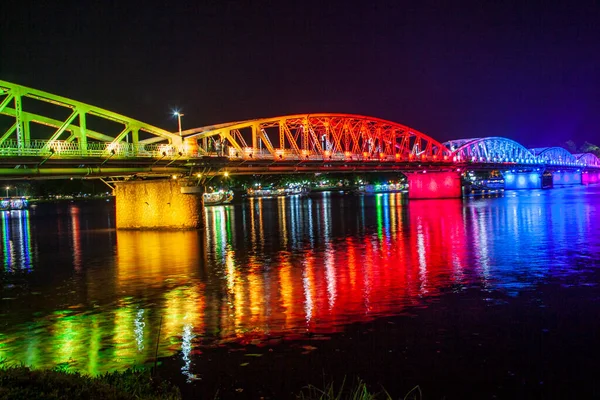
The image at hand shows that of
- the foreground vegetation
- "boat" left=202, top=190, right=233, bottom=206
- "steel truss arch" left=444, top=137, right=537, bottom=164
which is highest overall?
"steel truss arch" left=444, top=137, right=537, bottom=164

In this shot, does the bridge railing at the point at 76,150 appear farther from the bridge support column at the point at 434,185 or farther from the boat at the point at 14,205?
the boat at the point at 14,205

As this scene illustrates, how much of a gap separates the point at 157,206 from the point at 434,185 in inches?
2802

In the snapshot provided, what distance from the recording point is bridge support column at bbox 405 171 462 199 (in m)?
114

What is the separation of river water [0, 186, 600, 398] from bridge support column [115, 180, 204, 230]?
19993mm

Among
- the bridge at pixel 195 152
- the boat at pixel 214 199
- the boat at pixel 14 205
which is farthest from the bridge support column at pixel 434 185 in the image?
the boat at pixel 14 205

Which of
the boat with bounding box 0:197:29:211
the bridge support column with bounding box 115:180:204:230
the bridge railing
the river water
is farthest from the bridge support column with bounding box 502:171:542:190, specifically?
the river water

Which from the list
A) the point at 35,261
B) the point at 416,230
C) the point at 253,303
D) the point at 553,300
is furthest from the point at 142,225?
the point at 553,300

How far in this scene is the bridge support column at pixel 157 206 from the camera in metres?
54.2

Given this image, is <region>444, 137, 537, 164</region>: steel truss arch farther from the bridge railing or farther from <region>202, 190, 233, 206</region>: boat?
the bridge railing

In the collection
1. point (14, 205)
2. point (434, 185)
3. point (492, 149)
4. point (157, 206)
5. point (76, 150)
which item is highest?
point (492, 149)

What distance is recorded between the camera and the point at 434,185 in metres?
114

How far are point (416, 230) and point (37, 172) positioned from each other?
98.4ft

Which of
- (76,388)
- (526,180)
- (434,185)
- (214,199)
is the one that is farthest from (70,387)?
(526,180)

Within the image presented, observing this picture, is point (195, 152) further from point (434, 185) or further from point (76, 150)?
point (434, 185)
